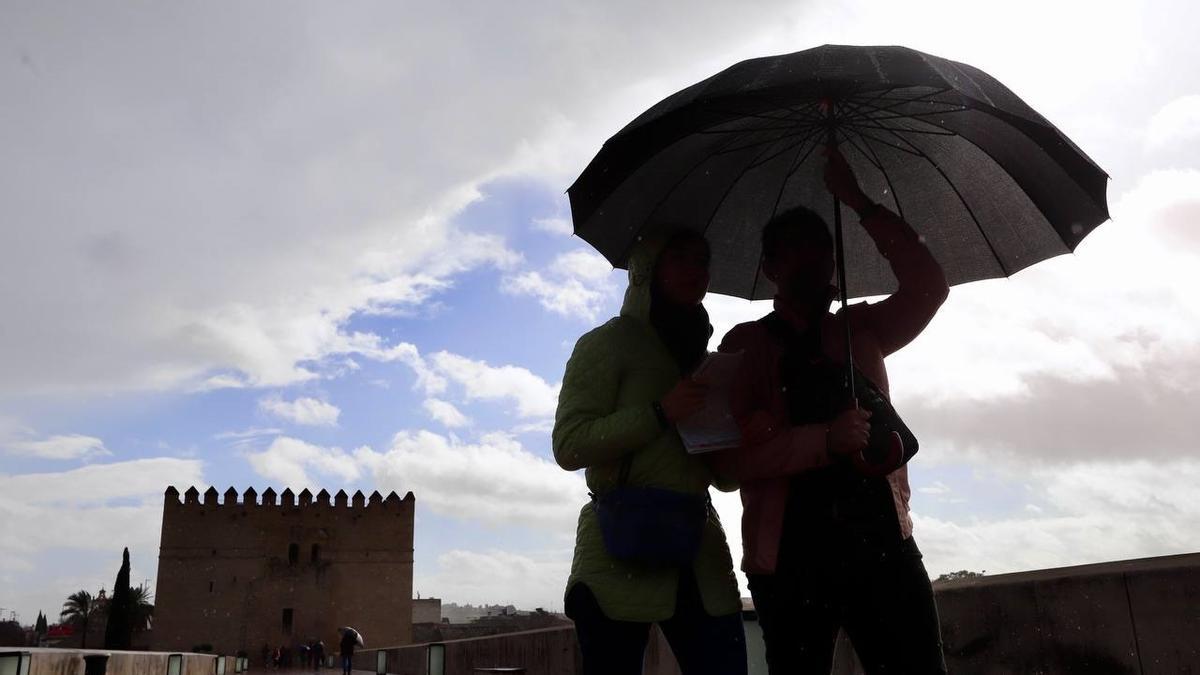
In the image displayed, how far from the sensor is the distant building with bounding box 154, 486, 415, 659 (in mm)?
37312

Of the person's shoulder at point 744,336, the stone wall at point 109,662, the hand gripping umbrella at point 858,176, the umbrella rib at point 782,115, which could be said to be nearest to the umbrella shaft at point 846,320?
the hand gripping umbrella at point 858,176

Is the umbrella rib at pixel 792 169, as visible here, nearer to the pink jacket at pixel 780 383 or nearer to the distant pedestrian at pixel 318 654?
the pink jacket at pixel 780 383

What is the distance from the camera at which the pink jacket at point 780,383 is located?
198 centimetres

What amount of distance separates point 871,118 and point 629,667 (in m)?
1.55

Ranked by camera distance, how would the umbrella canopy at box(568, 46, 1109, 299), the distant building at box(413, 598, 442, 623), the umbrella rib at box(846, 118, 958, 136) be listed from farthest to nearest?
the distant building at box(413, 598, 442, 623) < the umbrella rib at box(846, 118, 958, 136) < the umbrella canopy at box(568, 46, 1109, 299)

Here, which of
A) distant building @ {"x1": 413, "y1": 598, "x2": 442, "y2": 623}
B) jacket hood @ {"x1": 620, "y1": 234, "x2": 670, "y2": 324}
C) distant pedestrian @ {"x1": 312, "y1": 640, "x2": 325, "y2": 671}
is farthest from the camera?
distant building @ {"x1": 413, "y1": 598, "x2": 442, "y2": 623}

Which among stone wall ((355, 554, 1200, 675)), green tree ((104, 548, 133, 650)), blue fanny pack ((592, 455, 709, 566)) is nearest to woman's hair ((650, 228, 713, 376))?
blue fanny pack ((592, 455, 709, 566))

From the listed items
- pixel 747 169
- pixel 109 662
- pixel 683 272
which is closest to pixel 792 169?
pixel 747 169

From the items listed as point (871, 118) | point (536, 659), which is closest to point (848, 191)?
point (871, 118)

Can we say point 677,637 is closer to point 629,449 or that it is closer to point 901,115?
point 629,449

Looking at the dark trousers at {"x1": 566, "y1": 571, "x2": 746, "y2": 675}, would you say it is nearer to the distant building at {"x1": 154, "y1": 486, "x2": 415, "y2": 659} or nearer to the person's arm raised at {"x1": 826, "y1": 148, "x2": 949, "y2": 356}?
the person's arm raised at {"x1": 826, "y1": 148, "x2": 949, "y2": 356}

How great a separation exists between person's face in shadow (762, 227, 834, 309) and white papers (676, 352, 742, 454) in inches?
12.4

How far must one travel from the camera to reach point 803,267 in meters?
2.25

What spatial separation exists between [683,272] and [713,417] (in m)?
0.40
